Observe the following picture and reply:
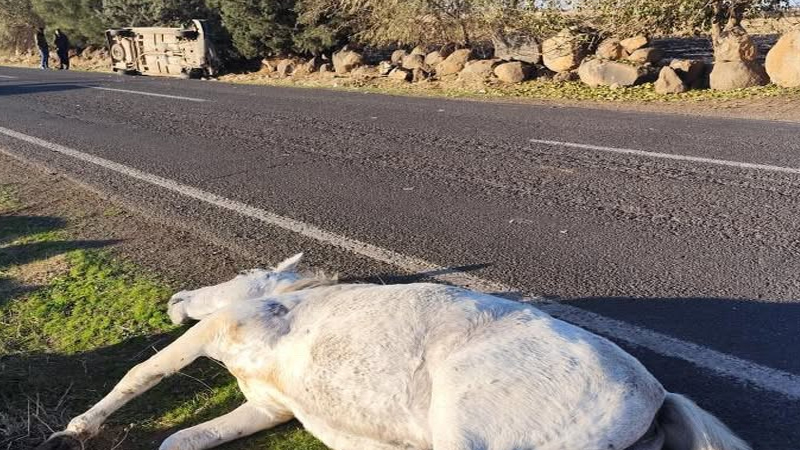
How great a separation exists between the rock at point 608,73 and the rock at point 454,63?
398 centimetres

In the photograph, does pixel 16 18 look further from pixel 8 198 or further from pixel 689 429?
pixel 689 429

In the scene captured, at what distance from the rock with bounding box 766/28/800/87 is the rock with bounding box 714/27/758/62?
57 centimetres

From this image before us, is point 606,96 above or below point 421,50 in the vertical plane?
below

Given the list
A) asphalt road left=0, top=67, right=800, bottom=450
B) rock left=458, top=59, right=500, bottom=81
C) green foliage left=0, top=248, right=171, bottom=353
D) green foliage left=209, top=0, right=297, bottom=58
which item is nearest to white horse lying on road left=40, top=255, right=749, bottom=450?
asphalt road left=0, top=67, right=800, bottom=450

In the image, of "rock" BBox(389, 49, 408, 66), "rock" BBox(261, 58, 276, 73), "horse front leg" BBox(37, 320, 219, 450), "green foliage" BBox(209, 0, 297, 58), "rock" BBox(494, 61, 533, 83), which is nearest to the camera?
"horse front leg" BBox(37, 320, 219, 450)

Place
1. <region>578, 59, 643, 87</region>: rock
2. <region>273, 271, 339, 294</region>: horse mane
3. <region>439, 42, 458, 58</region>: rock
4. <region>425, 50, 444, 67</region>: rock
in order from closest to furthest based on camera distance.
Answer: <region>273, 271, 339, 294</region>: horse mane → <region>578, 59, 643, 87</region>: rock → <region>425, 50, 444, 67</region>: rock → <region>439, 42, 458, 58</region>: rock

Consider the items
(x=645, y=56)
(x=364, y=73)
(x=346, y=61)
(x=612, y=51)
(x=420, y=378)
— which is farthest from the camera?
(x=346, y=61)

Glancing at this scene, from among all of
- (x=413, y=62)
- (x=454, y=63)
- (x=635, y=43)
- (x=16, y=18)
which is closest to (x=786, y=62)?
(x=635, y=43)

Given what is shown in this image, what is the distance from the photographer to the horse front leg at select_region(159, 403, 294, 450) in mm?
Answer: 2826

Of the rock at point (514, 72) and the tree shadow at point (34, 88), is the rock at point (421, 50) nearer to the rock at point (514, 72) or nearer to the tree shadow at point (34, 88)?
the rock at point (514, 72)

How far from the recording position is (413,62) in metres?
20.3

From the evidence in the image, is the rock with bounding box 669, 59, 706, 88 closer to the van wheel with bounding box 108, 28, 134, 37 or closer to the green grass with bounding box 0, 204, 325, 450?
the green grass with bounding box 0, 204, 325, 450

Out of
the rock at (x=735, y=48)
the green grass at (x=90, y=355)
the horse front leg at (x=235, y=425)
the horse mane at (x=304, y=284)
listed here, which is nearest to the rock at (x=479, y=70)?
the rock at (x=735, y=48)

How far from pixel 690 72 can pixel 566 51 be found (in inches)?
135
